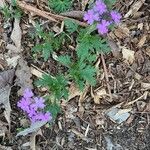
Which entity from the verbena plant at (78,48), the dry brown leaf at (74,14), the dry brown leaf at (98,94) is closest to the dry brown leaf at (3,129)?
the verbena plant at (78,48)

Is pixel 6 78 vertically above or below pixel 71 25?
below

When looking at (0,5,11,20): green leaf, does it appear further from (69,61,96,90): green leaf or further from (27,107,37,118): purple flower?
(27,107,37,118): purple flower

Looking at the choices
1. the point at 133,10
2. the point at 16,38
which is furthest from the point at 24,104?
the point at 133,10

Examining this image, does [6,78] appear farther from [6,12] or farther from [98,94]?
[98,94]

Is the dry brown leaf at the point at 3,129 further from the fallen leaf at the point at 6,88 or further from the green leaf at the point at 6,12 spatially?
the green leaf at the point at 6,12

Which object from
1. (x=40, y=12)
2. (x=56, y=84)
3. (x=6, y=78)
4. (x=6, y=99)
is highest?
(x=40, y=12)

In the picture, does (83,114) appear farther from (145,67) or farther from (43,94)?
(145,67)

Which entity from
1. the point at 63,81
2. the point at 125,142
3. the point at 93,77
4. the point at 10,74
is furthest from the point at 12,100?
the point at 125,142
